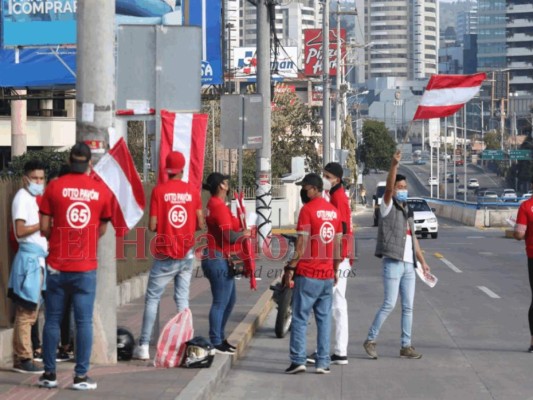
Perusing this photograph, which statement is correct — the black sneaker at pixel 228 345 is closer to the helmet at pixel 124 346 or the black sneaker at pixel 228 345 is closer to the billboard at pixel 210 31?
the helmet at pixel 124 346

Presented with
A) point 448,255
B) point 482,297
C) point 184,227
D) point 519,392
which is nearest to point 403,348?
point 519,392

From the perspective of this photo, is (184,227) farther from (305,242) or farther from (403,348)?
(403,348)

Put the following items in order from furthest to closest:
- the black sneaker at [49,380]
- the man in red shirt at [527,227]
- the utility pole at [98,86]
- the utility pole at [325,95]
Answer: the utility pole at [325,95]
the man in red shirt at [527,227]
the utility pole at [98,86]
the black sneaker at [49,380]

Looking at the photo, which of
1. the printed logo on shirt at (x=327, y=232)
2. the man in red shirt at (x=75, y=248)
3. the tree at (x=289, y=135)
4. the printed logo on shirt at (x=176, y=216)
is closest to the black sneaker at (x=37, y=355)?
the man in red shirt at (x=75, y=248)

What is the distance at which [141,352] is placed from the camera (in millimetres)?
11945

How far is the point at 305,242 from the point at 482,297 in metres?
9.60

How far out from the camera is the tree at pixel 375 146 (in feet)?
471

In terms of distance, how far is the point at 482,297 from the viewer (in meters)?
20.4

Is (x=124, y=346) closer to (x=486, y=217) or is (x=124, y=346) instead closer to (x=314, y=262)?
(x=314, y=262)

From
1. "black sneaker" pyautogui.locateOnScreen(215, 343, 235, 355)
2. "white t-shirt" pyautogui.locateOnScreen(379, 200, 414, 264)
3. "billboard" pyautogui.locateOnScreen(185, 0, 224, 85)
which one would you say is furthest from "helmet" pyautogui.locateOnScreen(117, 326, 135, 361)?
"billboard" pyautogui.locateOnScreen(185, 0, 224, 85)

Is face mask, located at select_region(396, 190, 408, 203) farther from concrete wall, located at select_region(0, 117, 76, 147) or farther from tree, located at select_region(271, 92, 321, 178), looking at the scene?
tree, located at select_region(271, 92, 321, 178)

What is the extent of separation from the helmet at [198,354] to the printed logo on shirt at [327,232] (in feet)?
4.93

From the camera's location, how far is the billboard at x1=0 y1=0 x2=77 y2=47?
110ft

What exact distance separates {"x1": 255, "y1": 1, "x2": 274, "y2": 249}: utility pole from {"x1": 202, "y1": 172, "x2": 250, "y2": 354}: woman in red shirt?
48.0 feet
